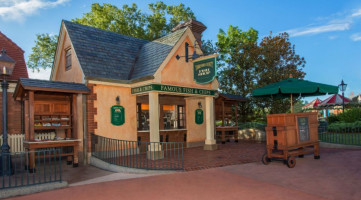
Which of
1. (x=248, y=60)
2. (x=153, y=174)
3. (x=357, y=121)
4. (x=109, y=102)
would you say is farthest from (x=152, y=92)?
(x=357, y=121)

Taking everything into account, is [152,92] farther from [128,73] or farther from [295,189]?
[295,189]

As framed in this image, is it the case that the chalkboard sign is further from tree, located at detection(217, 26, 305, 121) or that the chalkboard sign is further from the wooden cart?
tree, located at detection(217, 26, 305, 121)

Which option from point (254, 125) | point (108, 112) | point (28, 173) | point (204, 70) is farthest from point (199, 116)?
point (28, 173)

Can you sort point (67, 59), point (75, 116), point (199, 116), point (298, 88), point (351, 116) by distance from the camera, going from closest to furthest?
point (298, 88) < point (75, 116) < point (67, 59) < point (199, 116) < point (351, 116)

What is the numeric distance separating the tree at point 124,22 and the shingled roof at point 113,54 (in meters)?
12.8

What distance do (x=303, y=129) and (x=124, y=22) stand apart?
2079cm

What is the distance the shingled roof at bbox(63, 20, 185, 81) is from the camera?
36.4ft

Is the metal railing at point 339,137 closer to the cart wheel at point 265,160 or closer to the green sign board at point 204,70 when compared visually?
the cart wheel at point 265,160

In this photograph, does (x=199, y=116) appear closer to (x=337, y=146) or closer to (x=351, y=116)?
(x=337, y=146)

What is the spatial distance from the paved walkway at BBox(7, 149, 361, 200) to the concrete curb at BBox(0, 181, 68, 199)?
24cm

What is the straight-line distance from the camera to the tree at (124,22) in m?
25.1

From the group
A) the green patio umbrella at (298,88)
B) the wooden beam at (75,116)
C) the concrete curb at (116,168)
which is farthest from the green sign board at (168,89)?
the concrete curb at (116,168)

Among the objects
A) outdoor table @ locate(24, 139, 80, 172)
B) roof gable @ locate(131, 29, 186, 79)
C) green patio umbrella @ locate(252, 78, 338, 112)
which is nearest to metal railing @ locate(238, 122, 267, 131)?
green patio umbrella @ locate(252, 78, 338, 112)

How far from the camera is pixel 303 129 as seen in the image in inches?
372
